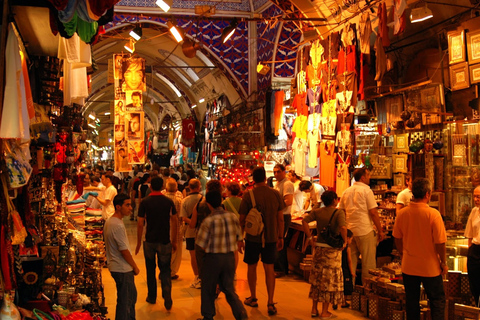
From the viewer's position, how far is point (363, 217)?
22.2 ft

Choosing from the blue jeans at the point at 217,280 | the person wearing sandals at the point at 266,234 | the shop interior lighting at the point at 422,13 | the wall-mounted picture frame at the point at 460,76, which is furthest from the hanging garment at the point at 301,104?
the blue jeans at the point at 217,280

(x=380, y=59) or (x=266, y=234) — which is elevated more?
(x=380, y=59)

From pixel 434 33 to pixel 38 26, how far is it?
6.47 m

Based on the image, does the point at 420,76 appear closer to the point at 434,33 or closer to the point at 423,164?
the point at 434,33

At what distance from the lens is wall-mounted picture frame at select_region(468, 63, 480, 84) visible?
6.80m

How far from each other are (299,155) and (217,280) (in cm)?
541

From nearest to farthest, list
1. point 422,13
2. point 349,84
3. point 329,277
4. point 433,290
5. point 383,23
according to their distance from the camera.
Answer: point 433,290 → point 329,277 → point 422,13 → point 383,23 → point 349,84

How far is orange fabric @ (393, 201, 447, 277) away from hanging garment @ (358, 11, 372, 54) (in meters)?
3.79

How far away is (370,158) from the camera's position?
30.0 feet

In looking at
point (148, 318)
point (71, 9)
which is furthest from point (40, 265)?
point (148, 318)

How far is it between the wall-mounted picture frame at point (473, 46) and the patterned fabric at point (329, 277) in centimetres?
312

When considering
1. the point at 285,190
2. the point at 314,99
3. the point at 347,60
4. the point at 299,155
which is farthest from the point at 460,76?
the point at 299,155

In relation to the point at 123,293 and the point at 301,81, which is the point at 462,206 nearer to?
the point at 301,81

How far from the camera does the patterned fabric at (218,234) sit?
17.0ft
